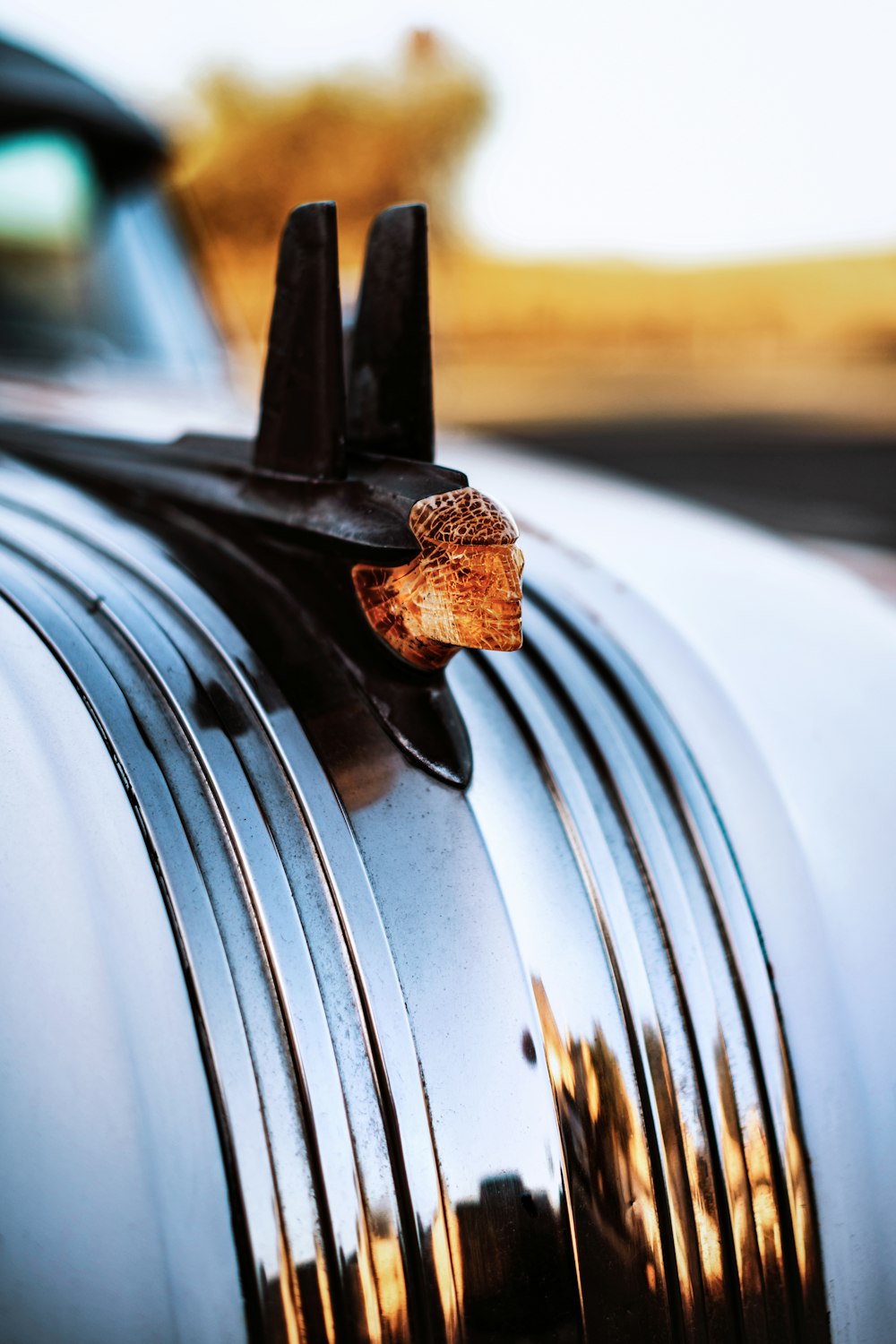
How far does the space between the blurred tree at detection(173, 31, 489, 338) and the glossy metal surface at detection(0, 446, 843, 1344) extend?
11.1 m

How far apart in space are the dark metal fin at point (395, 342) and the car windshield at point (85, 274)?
4.72ft

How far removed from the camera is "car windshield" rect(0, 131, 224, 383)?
7.63 feet

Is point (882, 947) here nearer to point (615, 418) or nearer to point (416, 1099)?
point (416, 1099)

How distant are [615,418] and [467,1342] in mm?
18294

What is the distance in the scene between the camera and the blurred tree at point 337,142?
1253 cm

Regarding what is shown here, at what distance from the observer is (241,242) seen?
11.0 metres

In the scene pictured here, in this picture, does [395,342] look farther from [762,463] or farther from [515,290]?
[515,290]

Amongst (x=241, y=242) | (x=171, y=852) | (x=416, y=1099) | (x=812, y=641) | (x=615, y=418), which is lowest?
(x=416, y=1099)

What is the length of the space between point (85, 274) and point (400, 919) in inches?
80.1

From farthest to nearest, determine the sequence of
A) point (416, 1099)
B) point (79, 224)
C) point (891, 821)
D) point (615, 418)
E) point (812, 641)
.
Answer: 1. point (615, 418)
2. point (79, 224)
3. point (812, 641)
4. point (891, 821)
5. point (416, 1099)

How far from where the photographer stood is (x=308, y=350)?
3.28 feet

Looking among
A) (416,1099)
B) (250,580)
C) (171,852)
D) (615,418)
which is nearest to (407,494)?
(250,580)

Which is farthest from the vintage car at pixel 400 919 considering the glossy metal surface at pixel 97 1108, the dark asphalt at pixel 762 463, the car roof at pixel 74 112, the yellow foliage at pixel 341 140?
the yellow foliage at pixel 341 140

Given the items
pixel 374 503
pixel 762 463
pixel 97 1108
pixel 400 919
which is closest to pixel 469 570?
pixel 374 503
